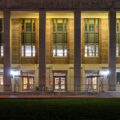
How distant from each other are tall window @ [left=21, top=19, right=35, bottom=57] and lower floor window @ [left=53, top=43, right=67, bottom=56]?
3568 mm

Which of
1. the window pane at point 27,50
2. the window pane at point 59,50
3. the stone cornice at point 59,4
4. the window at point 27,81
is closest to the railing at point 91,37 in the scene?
the window pane at point 59,50

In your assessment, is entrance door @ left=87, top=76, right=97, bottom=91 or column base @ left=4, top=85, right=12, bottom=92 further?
entrance door @ left=87, top=76, right=97, bottom=91

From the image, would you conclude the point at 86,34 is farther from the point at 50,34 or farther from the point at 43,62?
the point at 43,62

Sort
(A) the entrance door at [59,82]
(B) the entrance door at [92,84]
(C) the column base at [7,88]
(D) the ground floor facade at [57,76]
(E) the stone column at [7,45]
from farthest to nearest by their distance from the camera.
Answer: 1. (A) the entrance door at [59,82]
2. (D) the ground floor facade at [57,76]
3. (B) the entrance door at [92,84]
4. (E) the stone column at [7,45]
5. (C) the column base at [7,88]

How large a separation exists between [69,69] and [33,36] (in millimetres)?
7990

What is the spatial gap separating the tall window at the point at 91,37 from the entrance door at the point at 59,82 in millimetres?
5353

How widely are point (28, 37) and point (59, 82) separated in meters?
8.88

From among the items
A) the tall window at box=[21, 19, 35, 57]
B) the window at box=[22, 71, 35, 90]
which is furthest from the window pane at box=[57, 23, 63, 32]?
the window at box=[22, 71, 35, 90]

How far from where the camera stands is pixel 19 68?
51.0m

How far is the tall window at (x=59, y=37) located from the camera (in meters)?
50.4

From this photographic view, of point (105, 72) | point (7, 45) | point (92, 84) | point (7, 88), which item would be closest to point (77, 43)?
point (92, 84)

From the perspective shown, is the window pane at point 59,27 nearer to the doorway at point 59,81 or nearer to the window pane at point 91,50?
the window pane at point 91,50

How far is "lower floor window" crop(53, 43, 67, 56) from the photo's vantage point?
5044 cm

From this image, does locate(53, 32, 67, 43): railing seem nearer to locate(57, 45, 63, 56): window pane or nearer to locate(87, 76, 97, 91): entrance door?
locate(57, 45, 63, 56): window pane
